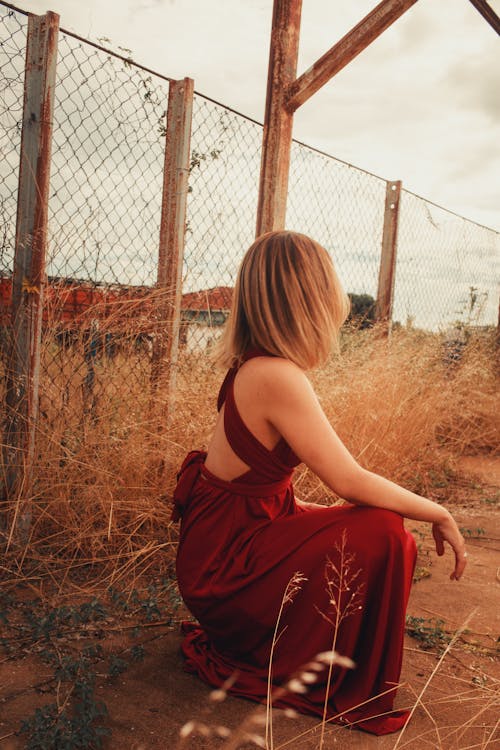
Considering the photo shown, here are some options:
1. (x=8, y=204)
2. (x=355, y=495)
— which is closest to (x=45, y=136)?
(x=8, y=204)

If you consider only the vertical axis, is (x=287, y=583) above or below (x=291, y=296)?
below

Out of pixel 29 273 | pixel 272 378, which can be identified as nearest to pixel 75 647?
pixel 272 378

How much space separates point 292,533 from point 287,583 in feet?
0.47

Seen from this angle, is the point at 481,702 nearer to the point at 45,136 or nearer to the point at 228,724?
the point at 228,724

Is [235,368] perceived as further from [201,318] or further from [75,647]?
[201,318]

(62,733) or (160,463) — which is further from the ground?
(160,463)

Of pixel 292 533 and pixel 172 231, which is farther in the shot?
pixel 172 231

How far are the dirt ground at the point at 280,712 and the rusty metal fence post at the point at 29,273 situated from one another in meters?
0.97

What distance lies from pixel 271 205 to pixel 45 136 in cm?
132

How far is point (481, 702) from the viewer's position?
6.63 ft

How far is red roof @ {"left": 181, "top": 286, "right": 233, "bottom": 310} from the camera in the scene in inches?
144

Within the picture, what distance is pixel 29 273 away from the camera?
2.91 m

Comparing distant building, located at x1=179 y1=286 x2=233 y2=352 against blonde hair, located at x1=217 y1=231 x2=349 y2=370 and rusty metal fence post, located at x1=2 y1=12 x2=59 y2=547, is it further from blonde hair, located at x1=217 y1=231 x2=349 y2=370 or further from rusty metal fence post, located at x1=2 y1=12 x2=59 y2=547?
blonde hair, located at x1=217 y1=231 x2=349 y2=370

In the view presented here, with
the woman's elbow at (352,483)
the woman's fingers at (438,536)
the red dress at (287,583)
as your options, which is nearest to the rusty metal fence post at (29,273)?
the red dress at (287,583)
